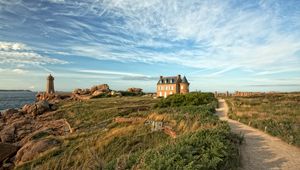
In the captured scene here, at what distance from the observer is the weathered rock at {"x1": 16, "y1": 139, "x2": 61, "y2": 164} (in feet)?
48.8

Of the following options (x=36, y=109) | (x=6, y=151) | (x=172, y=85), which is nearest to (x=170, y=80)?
(x=172, y=85)

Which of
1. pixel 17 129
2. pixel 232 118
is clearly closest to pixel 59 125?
pixel 17 129

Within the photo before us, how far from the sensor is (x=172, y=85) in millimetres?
61281

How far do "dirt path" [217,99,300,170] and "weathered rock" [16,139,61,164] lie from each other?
1182 centimetres

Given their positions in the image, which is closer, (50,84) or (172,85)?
(172,85)

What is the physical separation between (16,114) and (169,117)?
31786 mm

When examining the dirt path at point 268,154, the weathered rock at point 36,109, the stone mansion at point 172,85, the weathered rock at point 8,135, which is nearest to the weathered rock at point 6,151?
the weathered rock at point 8,135

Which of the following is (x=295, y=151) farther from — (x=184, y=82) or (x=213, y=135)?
(x=184, y=82)

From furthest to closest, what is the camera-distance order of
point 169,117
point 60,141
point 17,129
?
point 17,129, point 169,117, point 60,141

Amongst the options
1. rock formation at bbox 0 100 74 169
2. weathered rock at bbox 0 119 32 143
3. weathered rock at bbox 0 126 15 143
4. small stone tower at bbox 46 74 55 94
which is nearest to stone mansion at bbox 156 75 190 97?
rock formation at bbox 0 100 74 169

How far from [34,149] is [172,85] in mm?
47671

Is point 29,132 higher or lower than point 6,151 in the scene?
lower

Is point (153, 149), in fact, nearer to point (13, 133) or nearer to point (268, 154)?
point (268, 154)

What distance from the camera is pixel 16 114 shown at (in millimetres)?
40875
